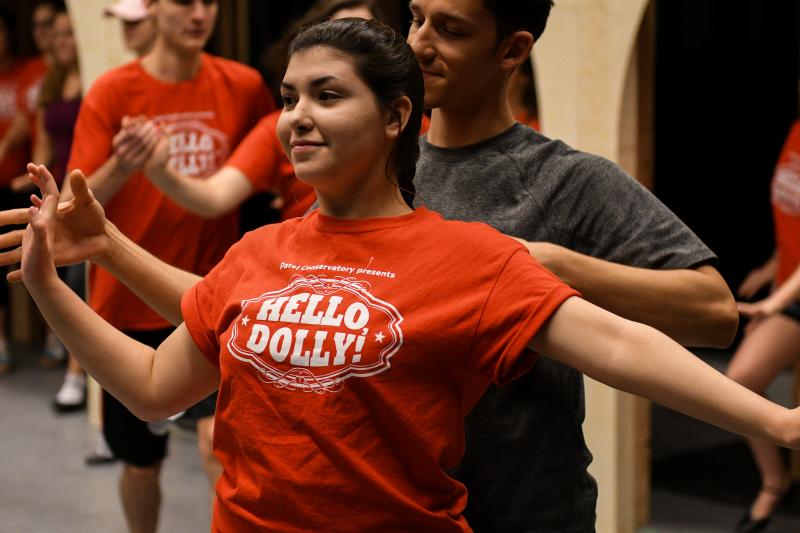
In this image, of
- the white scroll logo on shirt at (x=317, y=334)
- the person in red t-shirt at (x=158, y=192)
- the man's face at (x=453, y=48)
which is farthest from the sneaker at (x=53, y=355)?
the white scroll logo on shirt at (x=317, y=334)

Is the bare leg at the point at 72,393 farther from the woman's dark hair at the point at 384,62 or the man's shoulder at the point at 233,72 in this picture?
the woman's dark hair at the point at 384,62

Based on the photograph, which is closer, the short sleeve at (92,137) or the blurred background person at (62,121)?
the short sleeve at (92,137)

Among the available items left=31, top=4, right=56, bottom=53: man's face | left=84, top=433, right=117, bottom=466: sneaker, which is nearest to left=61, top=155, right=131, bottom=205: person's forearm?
left=84, top=433, right=117, bottom=466: sneaker

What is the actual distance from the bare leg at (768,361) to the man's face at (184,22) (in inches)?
87.0

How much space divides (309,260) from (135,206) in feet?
7.62

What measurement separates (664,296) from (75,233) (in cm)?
91

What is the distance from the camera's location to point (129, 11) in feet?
15.7

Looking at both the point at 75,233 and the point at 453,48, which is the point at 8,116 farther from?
the point at 453,48

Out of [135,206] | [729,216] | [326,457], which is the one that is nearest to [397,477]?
[326,457]

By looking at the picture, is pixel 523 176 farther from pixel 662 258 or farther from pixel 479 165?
pixel 662 258

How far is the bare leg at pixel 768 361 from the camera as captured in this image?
4555mm

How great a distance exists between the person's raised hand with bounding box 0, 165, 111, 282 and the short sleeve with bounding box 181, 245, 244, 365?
0.66ft

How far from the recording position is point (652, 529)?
470cm

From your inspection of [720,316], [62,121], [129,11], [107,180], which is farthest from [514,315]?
[62,121]
